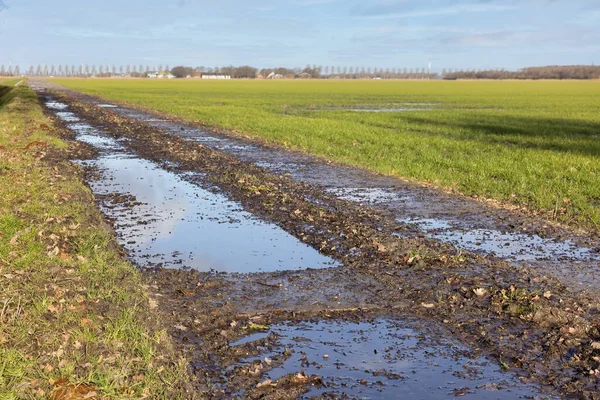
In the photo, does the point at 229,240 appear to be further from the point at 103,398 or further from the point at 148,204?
the point at 103,398

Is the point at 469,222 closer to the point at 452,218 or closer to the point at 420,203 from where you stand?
the point at 452,218

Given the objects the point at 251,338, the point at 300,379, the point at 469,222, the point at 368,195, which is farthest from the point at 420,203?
the point at 300,379

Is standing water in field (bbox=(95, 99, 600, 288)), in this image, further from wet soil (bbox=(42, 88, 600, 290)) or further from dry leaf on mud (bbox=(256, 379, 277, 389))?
dry leaf on mud (bbox=(256, 379, 277, 389))

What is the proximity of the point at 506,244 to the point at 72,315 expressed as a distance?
6.35 m

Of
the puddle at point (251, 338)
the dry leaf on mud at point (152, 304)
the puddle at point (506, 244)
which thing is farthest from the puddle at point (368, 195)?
the puddle at point (251, 338)

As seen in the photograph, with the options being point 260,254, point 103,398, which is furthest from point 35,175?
point 103,398

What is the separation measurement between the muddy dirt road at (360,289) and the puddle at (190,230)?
41 mm

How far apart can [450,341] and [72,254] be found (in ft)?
16.4

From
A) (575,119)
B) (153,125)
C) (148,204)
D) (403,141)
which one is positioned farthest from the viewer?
(575,119)

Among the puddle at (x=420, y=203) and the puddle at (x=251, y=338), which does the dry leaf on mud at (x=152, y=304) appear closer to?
the puddle at (x=251, y=338)

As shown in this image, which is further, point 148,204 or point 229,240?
point 148,204

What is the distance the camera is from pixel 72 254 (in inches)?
349

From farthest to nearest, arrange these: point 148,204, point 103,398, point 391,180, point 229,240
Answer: point 391,180 < point 148,204 < point 229,240 < point 103,398

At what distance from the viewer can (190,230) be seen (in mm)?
11062
